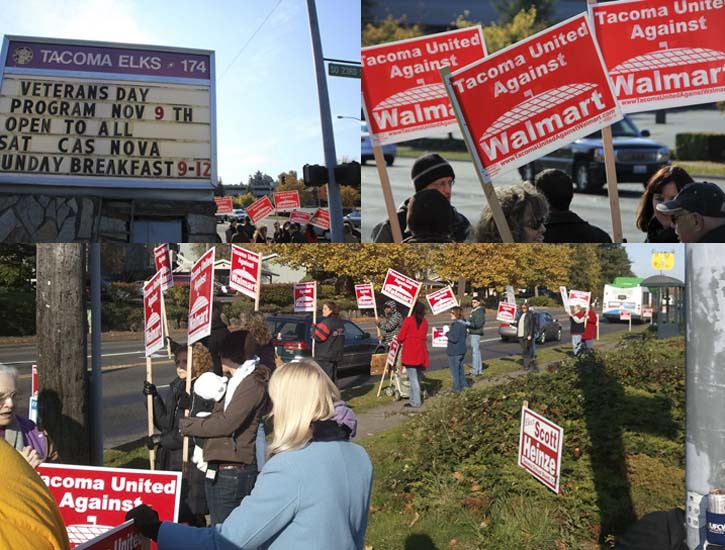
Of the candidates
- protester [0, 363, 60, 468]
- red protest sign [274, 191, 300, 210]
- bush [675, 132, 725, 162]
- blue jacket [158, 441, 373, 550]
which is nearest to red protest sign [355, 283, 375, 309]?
protester [0, 363, 60, 468]

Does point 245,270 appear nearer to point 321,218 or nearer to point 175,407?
point 175,407

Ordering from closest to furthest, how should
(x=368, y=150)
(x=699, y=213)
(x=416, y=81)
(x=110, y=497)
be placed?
(x=110, y=497)
(x=699, y=213)
(x=416, y=81)
(x=368, y=150)

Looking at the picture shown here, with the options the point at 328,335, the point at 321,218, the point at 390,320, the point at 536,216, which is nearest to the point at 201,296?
the point at 328,335

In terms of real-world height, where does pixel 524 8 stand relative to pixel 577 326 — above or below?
above

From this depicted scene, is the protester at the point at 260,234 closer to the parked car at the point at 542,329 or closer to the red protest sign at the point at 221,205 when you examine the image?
the red protest sign at the point at 221,205

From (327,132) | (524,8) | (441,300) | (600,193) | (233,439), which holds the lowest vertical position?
(233,439)

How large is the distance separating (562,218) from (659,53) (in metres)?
1.30

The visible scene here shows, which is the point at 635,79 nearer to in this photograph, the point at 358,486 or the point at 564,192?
the point at 564,192

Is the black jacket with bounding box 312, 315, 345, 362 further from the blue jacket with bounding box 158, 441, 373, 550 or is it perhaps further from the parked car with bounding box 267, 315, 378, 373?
the blue jacket with bounding box 158, 441, 373, 550

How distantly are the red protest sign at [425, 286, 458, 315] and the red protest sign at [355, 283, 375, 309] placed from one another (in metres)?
0.35

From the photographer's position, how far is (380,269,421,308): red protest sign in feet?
17.6

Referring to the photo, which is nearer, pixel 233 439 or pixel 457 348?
pixel 233 439

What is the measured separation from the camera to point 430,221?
5.59m

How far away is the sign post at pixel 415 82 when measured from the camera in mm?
6172
